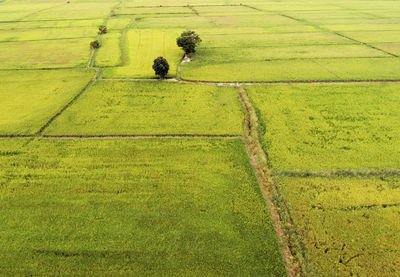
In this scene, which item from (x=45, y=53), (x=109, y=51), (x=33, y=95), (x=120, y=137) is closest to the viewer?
(x=120, y=137)

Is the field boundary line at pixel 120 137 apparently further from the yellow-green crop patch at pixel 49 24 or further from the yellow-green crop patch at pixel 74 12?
the yellow-green crop patch at pixel 74 12

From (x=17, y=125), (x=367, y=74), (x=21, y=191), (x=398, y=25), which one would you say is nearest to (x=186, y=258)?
(x=21, y=191)

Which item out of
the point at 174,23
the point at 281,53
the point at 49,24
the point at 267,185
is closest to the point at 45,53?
the point at 49,24

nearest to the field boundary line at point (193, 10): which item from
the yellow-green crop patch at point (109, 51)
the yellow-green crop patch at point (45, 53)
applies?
the yellow-green crop patch at point (109, 51)

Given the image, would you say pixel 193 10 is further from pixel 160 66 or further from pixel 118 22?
pixel 160 66

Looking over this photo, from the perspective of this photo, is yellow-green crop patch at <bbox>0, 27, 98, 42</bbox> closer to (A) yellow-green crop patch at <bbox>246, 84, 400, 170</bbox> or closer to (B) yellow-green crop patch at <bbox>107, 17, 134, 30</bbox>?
(B) yellow-green crop patch at <bbox>107, 17, 134, 30</bbox>

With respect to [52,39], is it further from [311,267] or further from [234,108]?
[311,267]

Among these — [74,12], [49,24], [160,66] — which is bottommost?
[160,66]
